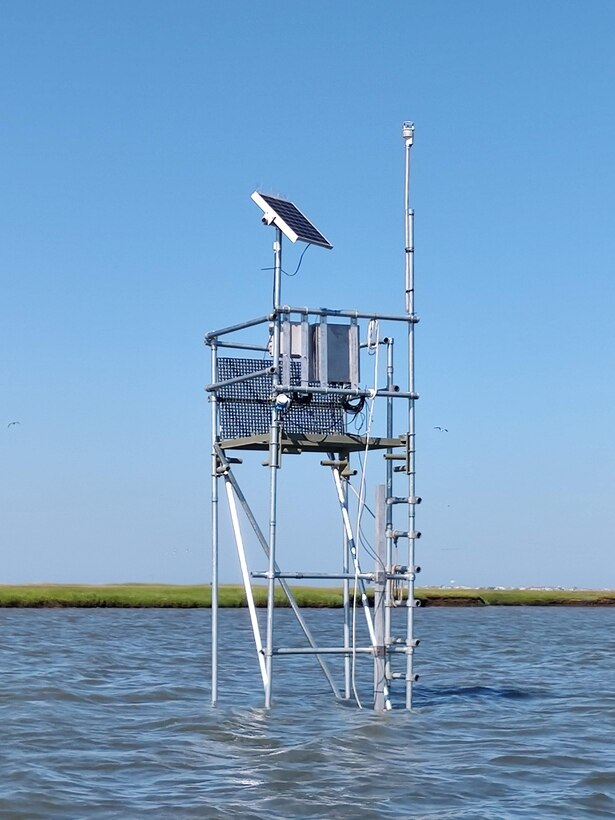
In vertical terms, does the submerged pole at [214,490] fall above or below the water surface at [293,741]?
above

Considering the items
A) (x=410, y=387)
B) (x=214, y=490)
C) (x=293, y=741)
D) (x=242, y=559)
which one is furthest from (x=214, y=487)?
(x=293, y=741)

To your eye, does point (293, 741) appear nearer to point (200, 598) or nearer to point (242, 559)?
point (242, 559)

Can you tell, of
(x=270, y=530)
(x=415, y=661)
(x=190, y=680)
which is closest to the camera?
(x=270, y=530)

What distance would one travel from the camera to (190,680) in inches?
1200

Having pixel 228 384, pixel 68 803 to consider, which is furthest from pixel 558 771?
pixel 228 384

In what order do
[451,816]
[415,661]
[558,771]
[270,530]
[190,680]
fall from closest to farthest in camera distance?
1. [451,816]
2. [558,771]
3. [270,530]
4. [190,680]
5. [415,661]

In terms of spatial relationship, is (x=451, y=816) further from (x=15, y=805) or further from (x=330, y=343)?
(x=330, y=343)

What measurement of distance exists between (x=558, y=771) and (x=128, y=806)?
252 inches

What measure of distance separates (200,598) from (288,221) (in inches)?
2109

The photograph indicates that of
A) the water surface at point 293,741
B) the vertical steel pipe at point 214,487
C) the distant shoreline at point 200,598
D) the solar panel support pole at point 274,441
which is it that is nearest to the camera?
the water surface at point 293,741

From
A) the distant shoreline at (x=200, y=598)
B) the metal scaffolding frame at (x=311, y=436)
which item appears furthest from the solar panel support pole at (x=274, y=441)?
the distant shoreline at (x=200, y=598)

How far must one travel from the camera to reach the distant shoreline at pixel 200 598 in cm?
6906

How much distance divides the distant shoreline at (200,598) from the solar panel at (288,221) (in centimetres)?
4778

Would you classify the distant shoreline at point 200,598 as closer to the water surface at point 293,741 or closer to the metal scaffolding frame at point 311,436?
the water surface at point 293,741
